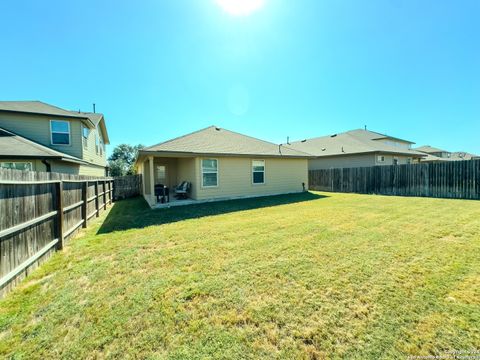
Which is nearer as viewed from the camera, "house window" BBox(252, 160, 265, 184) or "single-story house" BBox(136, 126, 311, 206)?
"single-story house" BBox(136, 126, 311, 206)

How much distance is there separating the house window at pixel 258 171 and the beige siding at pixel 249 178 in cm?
22

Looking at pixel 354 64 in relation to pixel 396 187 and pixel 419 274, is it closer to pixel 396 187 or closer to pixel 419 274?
pixel 396 187

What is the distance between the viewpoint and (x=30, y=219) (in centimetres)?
350

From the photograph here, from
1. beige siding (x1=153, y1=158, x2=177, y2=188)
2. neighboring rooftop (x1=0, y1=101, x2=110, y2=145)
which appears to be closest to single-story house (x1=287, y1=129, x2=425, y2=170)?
beige siding (x1=153, y1=158, x2=177, y2=188)

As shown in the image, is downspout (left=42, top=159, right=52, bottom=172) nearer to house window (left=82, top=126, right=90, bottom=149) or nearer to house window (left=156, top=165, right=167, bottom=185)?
house window (left=82, top=126, right=90, bottom=149)

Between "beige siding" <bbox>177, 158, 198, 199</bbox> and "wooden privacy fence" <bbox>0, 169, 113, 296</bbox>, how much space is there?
5.83m

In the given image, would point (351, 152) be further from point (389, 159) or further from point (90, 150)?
point (90, 150)

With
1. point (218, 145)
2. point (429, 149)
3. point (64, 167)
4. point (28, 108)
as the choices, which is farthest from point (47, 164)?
point (429, 149)

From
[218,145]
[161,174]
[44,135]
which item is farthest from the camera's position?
[161,174]

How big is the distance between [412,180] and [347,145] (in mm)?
6838

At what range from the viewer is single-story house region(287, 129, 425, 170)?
681 inches

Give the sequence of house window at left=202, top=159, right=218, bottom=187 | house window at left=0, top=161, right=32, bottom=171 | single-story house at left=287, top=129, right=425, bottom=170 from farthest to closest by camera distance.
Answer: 1. single-story house at left=287, top=129, right=425, bottom=170
2. house window at left=202, top=159, right=218, bottom=187
3. house window at left=0, top=161, right=32, bottom=171

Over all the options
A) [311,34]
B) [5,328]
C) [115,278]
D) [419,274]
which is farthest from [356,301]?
[311,34]

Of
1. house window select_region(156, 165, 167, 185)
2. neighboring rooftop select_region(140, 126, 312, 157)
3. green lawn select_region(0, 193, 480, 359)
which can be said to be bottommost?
green lawn select_region(0, 193, 480, 359)
